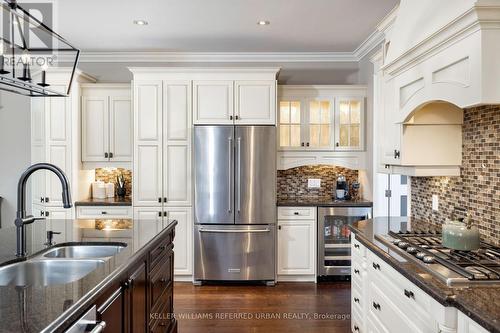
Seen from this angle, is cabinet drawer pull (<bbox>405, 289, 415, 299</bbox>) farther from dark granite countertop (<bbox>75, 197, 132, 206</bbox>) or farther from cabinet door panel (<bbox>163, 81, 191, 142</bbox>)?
dark granite countertop (<bbox>75, 197, 132, 206</bbox>)

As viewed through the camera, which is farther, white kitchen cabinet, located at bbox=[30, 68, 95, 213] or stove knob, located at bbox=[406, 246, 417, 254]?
white kitchen cabinet, located at bbox=[30, 68, 95, 213]

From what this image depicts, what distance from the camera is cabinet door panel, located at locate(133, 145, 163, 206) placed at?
14.6ft

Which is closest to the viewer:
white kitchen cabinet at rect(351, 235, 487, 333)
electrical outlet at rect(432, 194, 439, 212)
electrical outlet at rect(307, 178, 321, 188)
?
white kitchen cabinet at rect(351, 235, 487, 333)

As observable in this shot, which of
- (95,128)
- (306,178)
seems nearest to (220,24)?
(95,128)

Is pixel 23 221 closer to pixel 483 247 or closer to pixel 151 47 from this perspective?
pixel 483 247

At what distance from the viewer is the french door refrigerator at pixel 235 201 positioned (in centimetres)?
425

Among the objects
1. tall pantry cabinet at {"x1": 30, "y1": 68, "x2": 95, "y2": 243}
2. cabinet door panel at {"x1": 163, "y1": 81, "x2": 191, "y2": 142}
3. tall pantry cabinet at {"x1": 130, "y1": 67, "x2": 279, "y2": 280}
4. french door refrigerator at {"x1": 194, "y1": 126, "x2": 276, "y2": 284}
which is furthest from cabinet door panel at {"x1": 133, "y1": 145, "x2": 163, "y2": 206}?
tall pantry cabinet at {"x1": 30, "y1": 68, "x2": 95, "y2": 243}

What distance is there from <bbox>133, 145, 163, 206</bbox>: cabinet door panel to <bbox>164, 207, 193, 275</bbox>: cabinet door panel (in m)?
0.26

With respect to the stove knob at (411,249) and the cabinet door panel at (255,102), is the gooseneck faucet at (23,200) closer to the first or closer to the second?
the stove knob at (411,249)

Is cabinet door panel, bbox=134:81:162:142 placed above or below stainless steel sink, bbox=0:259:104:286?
above

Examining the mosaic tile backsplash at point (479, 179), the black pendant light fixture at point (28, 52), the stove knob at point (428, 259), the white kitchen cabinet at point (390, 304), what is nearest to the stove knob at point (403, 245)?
the white kitchen cabinet at point (390, 304)

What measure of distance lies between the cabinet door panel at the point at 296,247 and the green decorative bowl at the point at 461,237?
2421 mm

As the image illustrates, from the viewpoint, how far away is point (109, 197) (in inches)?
192

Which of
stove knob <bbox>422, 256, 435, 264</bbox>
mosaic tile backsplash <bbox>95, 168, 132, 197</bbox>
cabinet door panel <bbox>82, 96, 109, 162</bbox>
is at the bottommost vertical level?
stove knob <bbox>422, 256, 435, 264</bbox>
